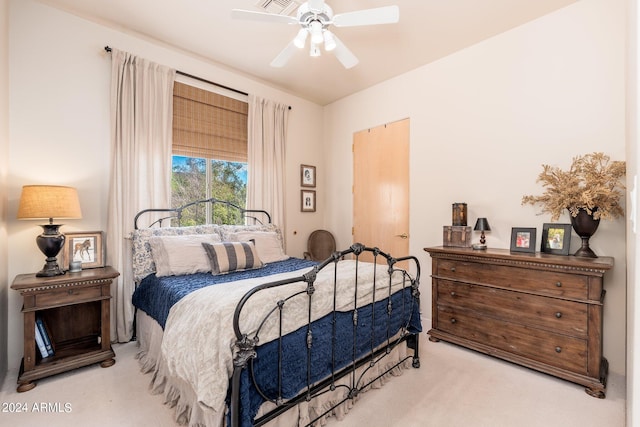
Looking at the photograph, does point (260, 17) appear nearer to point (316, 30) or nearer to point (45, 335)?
point (316, 30)

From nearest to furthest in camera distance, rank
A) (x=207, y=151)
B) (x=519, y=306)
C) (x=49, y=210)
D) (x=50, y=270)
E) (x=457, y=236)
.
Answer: (x=49, y=210)
(x=50, y=270)
(x=519, y=306)
(x=457, y=236)
(x=207, y=151)

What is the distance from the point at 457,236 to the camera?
10.5 ft

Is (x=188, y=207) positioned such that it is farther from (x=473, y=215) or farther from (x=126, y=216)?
(x=473, y=215)

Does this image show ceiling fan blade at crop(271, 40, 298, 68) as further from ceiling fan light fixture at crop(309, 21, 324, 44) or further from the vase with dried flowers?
the vase with dried flowers

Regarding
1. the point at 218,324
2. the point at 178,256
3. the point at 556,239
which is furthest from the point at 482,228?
the point at 178,256

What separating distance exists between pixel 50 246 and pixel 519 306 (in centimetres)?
396

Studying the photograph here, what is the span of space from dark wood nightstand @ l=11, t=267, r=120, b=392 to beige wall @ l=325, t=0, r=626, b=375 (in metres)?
3.35

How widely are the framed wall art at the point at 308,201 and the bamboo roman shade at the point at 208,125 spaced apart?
1134mm

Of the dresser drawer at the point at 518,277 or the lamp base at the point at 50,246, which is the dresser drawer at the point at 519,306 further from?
the lamp base at the point at 50,246

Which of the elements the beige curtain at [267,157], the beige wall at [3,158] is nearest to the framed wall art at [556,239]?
the beige curtain at [267,157]

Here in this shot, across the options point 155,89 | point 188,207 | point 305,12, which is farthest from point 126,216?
point 305,12

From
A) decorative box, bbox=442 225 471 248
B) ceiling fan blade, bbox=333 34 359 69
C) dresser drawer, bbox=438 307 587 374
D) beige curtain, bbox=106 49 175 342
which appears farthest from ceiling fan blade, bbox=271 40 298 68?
dresser drawer, bbox=438 307 587 374

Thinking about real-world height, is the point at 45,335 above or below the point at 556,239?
below

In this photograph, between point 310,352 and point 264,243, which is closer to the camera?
point 310,352
